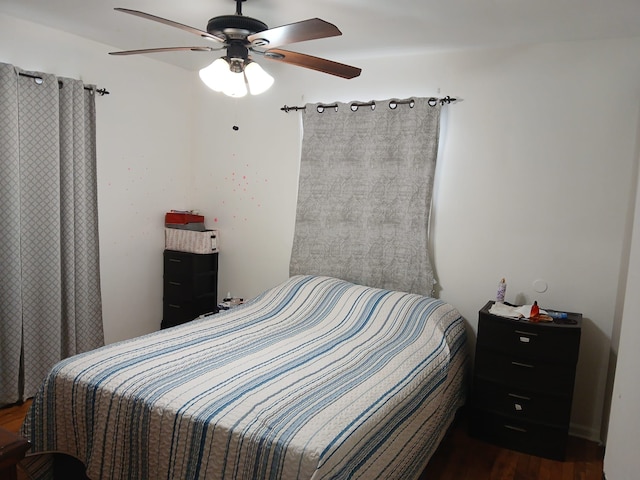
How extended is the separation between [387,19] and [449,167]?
3.39 ft

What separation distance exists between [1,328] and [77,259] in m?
0.59

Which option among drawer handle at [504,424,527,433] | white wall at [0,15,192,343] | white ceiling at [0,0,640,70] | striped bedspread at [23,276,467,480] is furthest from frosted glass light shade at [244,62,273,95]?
drawer handle at [504,424,527,433]

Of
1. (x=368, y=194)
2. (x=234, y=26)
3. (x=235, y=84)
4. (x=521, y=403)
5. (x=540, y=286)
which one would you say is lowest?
(x=521, y=403)

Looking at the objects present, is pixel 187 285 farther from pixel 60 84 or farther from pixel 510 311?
pixel 510 311

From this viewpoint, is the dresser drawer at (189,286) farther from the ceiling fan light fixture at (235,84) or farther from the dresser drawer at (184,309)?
the ceiling fan light fixture at (235,84)

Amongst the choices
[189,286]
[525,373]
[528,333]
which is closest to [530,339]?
[528,333]

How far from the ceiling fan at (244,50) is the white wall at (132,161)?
1.16m

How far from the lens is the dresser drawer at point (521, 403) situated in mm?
2508

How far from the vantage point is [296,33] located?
192cm

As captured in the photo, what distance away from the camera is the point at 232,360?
2145 millimetres

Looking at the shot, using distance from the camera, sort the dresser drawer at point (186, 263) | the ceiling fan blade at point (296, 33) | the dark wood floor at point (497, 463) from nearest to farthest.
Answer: the ceiling fan blade at point (296, 33) → the dark wood floor at point (497, 463) → the dresser drawer at point (186, 263)

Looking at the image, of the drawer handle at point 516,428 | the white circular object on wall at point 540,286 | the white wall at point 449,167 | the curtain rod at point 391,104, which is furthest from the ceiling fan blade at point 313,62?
the drawer handle at point 516,428

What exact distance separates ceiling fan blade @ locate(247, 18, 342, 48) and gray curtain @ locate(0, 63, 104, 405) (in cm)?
161

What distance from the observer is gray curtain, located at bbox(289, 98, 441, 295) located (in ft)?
10.3
